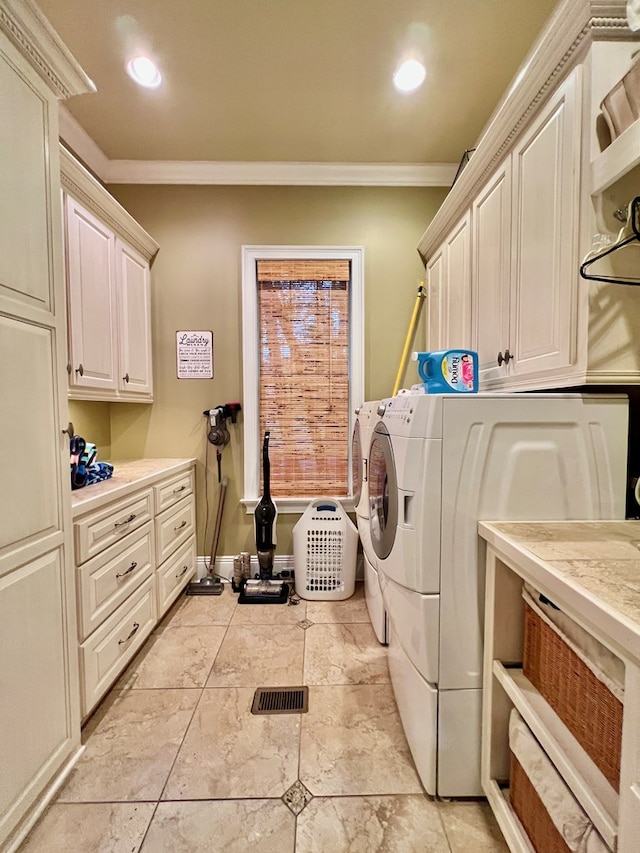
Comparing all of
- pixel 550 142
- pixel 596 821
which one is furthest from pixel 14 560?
pixel 550 142

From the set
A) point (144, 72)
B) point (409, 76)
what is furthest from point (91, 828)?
point (409, 76)

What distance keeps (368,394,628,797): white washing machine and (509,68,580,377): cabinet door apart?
23cm

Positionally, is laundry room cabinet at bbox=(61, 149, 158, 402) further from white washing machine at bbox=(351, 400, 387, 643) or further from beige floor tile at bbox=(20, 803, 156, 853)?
beige floor tile at bbox=(20, 803, 156, 853)

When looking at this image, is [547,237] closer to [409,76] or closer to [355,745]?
[409,76]

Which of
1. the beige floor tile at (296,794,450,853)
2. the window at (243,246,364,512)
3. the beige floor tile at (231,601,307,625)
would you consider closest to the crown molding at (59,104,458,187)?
the window at (243,246,364,512)

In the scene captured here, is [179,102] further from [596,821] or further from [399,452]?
[596,821]

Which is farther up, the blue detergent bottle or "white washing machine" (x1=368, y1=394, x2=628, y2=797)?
the blue detergent bottle

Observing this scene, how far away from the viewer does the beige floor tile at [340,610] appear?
2061 mm

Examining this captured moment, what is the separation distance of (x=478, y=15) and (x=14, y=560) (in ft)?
8.38

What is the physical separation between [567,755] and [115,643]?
1565mm

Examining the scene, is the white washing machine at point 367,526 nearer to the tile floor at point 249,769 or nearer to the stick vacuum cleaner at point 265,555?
the tile floor at point 249,769

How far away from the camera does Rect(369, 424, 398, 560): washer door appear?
1222 millimetres

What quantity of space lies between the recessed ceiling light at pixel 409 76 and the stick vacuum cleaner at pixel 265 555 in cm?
197

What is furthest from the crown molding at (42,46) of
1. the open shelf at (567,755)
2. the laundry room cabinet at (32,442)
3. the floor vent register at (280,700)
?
the floor vent register at (280,700)
